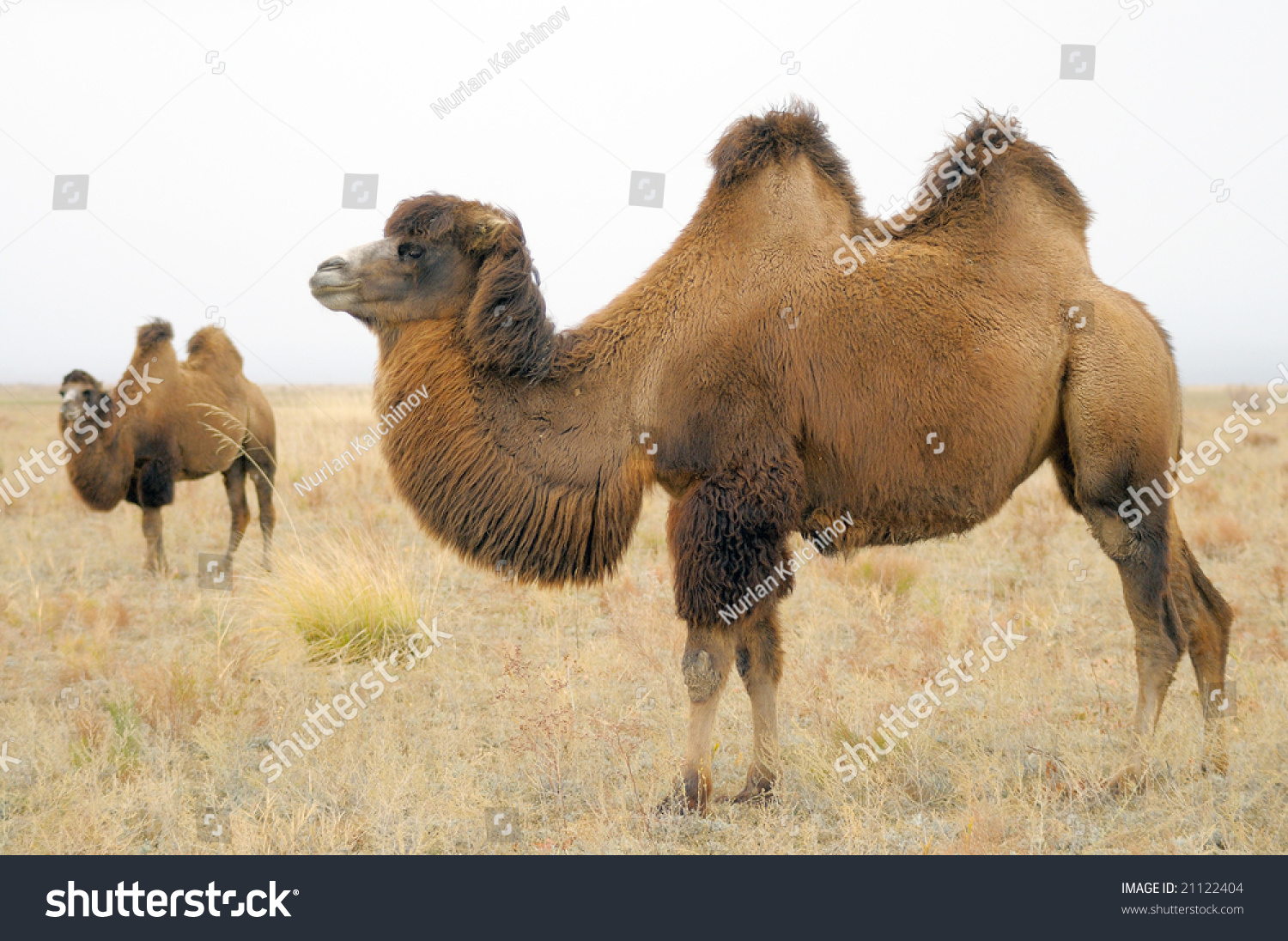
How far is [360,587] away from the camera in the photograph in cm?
796

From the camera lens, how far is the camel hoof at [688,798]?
5.01m

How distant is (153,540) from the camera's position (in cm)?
1127

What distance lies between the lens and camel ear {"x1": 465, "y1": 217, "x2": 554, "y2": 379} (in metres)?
4.99

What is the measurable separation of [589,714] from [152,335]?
8.16 meters

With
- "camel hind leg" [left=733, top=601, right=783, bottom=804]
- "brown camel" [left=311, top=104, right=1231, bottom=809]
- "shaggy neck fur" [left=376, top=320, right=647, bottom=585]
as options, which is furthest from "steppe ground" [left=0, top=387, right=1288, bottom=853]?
Result: "shaggy neck fur" [left=376, top=320, right=647, bottom=585]

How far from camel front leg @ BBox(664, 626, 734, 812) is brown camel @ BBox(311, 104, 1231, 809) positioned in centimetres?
1

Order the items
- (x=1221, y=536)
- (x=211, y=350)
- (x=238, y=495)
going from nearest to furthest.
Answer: (x=1221, y=536), (x=238, y=495), (x=211, y=350)
